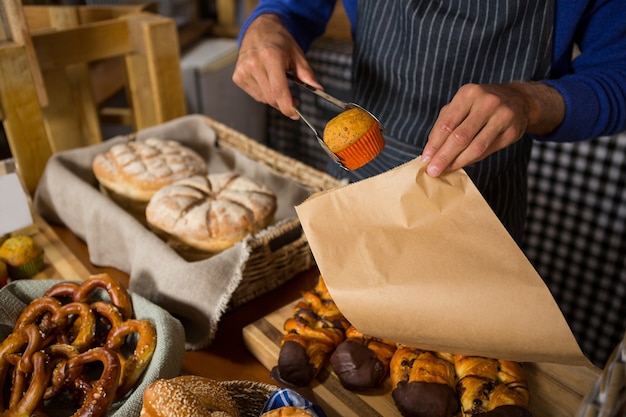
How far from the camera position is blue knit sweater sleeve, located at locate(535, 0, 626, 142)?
1.01m

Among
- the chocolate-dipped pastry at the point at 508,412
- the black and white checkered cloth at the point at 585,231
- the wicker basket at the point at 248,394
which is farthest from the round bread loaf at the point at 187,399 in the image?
the black and white checkered cloth at the point at 585,231

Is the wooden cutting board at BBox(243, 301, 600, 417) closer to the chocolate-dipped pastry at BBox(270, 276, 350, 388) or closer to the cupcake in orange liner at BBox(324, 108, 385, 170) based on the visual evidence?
the chocolate-dipped pastry at BBox(270, 276, 350, 388)

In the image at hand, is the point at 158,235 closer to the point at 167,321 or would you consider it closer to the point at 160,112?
the point at 167,321

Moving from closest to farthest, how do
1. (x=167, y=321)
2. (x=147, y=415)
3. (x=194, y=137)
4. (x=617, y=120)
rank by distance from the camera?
(x=147, y=415), (x=167, y=321), (x=617, y=120), (x=194, y=137)

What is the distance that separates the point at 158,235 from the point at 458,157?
829 millimetres

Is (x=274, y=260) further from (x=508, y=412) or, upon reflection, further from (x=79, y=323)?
(x=508, y=412)

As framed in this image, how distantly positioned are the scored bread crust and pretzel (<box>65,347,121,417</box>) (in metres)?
0.66

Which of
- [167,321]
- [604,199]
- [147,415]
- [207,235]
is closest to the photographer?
[147,415]

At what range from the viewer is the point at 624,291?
2158mm

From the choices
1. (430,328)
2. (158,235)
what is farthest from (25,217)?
(430,328)

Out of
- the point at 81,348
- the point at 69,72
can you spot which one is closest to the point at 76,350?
the point at 81,348

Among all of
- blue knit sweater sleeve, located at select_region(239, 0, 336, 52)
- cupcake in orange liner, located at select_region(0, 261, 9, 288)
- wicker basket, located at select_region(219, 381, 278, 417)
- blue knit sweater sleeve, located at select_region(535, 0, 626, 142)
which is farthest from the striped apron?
cupcake in orange liner, located at select_region(0, 261, 9, 288)

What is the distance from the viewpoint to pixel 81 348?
0.93m

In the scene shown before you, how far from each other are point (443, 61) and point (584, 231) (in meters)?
1.45
